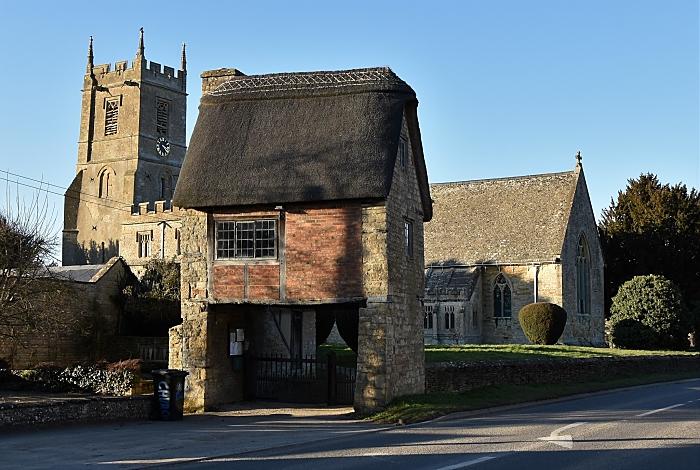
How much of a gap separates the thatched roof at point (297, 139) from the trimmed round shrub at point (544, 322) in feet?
79.9

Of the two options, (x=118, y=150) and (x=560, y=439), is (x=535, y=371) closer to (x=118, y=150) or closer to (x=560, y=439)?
(x=560, y=439)

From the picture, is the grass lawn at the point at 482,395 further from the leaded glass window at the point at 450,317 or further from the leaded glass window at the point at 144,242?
the leaded glass window at the point at 144,242

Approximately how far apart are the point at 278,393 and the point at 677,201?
41261 millimetres

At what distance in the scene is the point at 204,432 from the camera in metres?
17.3

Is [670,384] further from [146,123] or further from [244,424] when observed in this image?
[146,123]

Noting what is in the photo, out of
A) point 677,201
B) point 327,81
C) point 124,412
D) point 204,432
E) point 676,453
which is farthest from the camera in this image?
point 677,201

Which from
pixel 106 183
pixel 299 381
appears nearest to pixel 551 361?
pixel 299 381

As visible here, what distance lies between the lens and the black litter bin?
64.1ft

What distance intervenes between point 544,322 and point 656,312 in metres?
6.25

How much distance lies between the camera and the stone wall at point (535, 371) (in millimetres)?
25078

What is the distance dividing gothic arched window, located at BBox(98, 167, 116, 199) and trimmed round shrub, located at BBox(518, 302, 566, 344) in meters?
51.6

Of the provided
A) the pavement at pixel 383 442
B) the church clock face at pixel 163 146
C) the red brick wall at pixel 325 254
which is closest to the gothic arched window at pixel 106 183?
the church clock face at pixel 163 146

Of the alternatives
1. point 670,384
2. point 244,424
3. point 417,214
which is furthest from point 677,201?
point 244,424

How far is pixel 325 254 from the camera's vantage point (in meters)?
21.6
